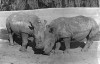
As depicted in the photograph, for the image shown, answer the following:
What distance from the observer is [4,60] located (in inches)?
289

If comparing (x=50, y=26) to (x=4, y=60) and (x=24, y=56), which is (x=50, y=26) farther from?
(x=4, y=60)

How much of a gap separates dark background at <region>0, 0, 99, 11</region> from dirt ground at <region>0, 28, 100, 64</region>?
3.69 m

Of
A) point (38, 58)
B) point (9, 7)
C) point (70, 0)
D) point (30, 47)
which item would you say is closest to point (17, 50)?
point (30, 47)

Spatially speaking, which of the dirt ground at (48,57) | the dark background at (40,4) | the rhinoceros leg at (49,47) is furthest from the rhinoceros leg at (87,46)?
the dark background at (40,4)

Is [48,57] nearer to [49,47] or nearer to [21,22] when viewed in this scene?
[49,47]

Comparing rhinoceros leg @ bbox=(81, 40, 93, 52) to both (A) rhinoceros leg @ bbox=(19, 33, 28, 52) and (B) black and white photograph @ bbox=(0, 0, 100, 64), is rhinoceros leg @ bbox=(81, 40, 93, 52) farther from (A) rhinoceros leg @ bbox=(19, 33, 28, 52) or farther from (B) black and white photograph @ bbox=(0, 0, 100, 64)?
(A) rhinoceros leg @ bbox=(19, 33, 28, 52)

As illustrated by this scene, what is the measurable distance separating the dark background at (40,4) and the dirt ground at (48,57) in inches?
145

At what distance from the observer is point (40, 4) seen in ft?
41.0

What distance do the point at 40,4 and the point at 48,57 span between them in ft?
17.5

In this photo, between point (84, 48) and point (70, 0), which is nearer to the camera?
point (84, 48)

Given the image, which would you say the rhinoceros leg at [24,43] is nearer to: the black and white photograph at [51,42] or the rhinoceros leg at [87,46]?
the black and white photograph at [51,42]

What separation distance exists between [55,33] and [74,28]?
602 mm

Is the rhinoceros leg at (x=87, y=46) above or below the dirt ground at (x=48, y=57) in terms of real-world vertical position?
above

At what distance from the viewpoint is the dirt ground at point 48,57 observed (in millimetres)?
7254
